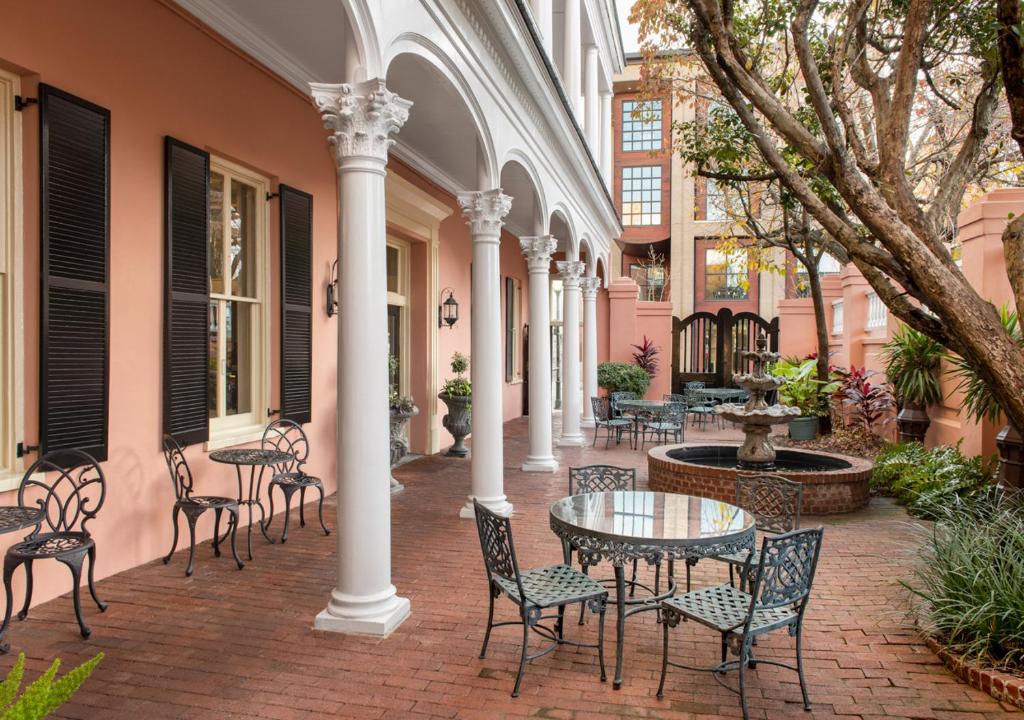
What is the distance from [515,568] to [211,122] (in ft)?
15.7

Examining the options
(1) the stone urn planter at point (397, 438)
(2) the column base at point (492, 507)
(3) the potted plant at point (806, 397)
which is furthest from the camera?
(3) the potted plant at point (806, 397)

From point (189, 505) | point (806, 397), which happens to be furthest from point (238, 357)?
point (806, 397)

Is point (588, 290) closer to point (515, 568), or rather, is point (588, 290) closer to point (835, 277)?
point (835, 277)

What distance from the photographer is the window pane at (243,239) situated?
6.79m

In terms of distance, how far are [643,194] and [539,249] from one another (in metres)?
20.5

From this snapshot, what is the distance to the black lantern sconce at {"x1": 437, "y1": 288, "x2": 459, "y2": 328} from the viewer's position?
11812 mm

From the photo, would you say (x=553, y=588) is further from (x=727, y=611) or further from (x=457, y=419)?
(x=457, y=419)

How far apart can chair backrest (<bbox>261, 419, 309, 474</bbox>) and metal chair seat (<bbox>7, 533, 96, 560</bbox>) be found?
2181 millimetres

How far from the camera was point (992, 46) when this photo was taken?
628 cm

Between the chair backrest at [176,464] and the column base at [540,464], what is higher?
the chair backrest at [176,464]

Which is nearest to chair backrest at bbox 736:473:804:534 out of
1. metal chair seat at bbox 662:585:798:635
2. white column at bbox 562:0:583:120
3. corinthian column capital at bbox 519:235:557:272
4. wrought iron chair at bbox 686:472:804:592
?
wrought iron chair at bbox 686:472:804:592

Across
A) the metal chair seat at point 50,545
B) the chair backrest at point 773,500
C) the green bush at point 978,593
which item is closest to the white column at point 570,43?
the chair backrest at point 773,500

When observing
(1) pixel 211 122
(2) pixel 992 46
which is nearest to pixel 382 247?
(1) pixel 211 122

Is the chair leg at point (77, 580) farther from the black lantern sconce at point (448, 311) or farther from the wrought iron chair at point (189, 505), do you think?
the black lantern sconce at point (448, 311)
